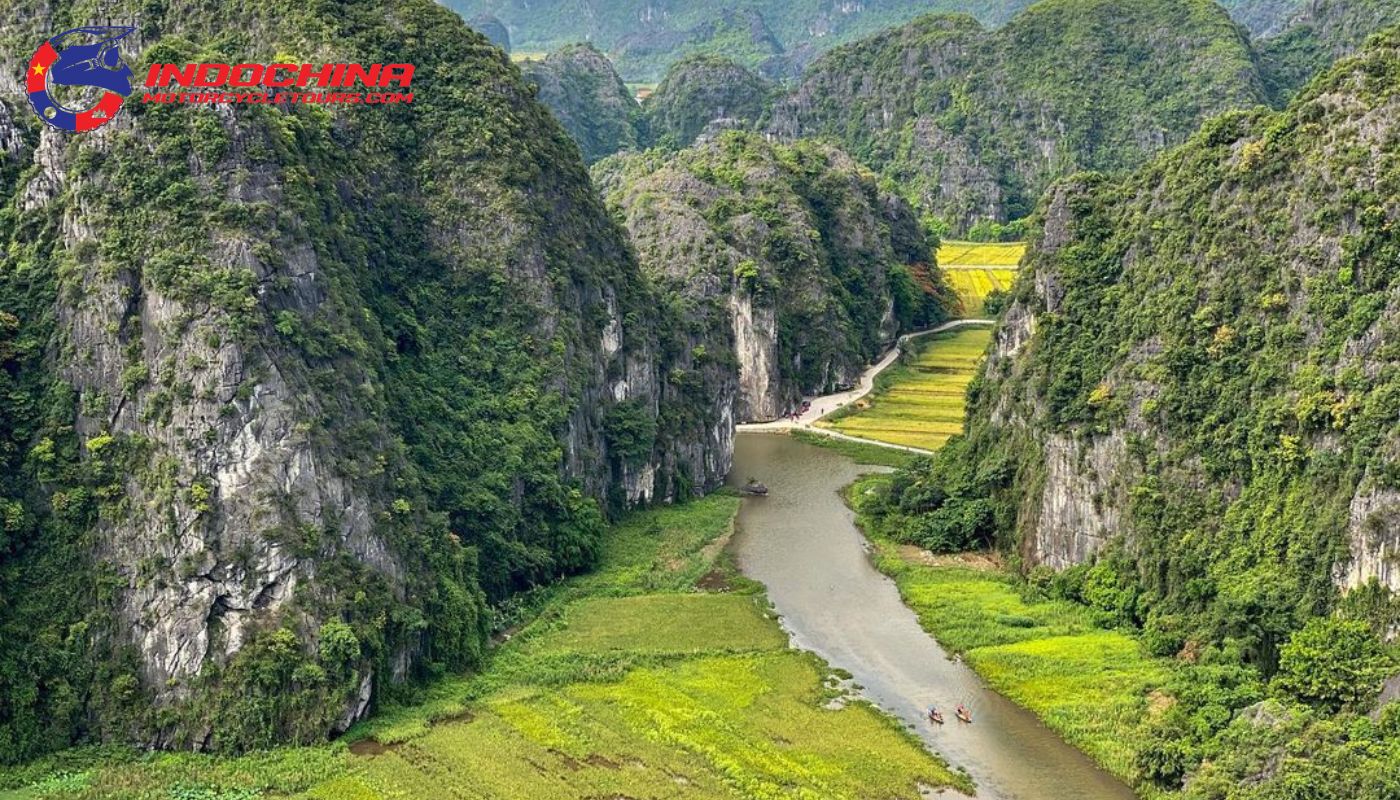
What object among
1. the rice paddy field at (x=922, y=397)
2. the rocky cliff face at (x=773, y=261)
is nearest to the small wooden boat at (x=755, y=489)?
the rocky cliff face at (x=773, y=261)

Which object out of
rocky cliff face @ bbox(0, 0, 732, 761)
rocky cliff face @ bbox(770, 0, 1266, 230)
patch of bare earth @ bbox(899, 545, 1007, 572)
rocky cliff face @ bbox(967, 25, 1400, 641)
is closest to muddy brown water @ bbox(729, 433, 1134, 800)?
patch of bare earth @ bbox(899, 545, 1007, 572)

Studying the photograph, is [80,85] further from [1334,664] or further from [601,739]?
[1334,664]

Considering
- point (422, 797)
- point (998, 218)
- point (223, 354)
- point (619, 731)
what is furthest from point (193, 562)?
point (998, 218)

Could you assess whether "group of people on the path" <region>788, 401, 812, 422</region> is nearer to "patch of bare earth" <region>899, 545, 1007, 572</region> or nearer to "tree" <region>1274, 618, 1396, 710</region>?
"patch of bare earth" <region>899, 545, 1007, 572</region>

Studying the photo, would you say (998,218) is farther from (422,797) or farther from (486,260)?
(422,797)

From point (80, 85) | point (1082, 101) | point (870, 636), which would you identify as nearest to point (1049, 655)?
point (870, 636)

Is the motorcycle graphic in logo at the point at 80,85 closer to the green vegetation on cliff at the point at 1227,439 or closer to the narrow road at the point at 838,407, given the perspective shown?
the green vegetation on cliff at the point at 1227,439
